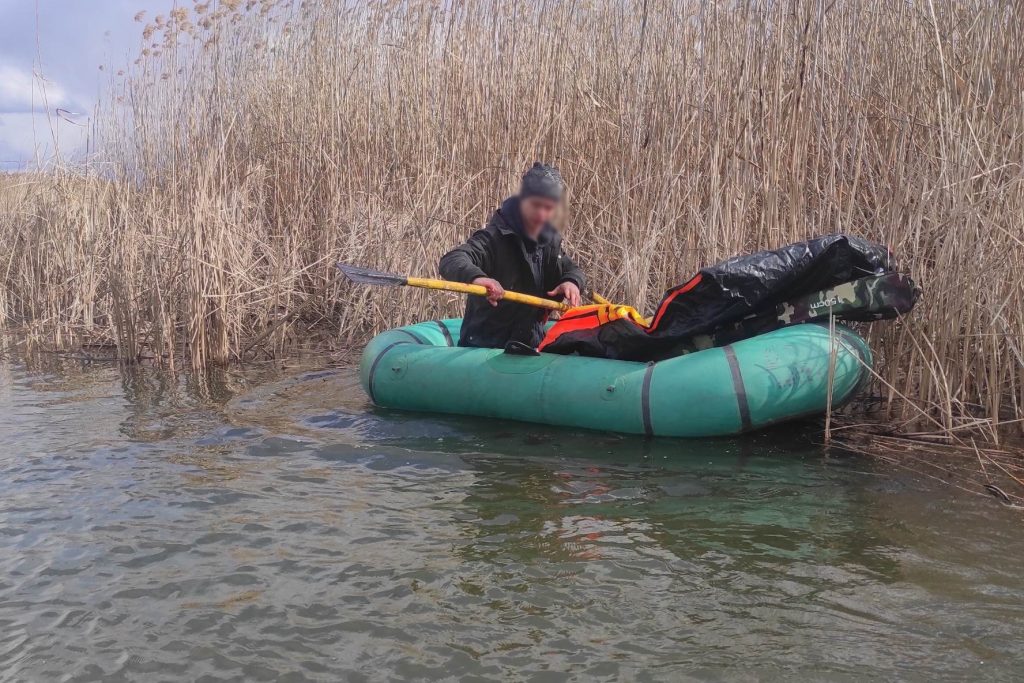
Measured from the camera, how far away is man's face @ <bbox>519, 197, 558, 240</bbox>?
462cm

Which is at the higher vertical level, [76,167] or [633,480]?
[76,167]

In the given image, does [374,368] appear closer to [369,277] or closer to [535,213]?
[369,277]

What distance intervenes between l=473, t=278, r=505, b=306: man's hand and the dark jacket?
31 centimetres

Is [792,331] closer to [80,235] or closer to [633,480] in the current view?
[633,480]

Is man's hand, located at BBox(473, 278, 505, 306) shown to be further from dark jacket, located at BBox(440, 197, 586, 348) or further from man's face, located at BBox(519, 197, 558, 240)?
man's face, located at BBox(519, 197, 558, 240)

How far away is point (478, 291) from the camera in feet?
14.2

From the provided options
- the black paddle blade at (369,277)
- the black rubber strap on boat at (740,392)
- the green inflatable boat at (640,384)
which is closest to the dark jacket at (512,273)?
the green inflatable boat at (640,384)

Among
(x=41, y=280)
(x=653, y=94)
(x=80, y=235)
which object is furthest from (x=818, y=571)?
(x=41, y=280)

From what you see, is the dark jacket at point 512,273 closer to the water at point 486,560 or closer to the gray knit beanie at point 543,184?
the gray knit beanie at point 543,184

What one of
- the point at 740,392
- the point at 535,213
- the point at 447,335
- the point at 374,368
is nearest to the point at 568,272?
the point at 535,213

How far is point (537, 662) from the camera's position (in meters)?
2.29

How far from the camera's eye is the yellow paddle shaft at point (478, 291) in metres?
4.25

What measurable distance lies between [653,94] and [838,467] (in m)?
2.40

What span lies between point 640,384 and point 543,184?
1077 mm
